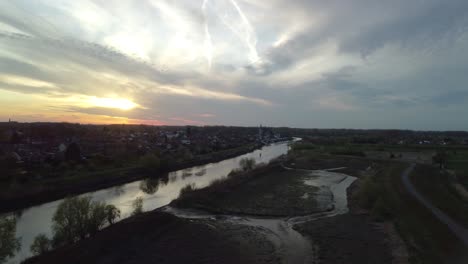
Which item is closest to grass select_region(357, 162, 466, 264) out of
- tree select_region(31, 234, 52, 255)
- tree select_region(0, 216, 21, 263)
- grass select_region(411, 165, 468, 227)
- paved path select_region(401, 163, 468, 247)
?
paved path select_region(401, 163, 468, 247)

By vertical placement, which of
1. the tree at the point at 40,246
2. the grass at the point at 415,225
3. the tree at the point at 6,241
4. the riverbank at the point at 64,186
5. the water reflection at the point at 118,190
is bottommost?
the water reflection at the point at 118,190

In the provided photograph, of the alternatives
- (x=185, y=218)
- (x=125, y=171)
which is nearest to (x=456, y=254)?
(x=185, y=218)

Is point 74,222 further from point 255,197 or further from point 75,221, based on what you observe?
point 255,197

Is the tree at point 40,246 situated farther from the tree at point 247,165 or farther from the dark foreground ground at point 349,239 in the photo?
the tree at point 247,165

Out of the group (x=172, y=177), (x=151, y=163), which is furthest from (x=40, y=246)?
(x=151, y=163)

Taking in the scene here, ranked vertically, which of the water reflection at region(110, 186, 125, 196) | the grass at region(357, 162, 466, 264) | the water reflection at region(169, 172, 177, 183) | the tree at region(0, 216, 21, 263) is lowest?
the water reflection at region(169, 172, 177, 183)

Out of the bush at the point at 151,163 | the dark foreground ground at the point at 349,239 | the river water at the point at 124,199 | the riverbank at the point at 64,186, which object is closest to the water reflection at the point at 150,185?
the river water at the point at 124,199

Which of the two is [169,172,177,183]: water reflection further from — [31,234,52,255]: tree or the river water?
[31,234,52,255]: tree
